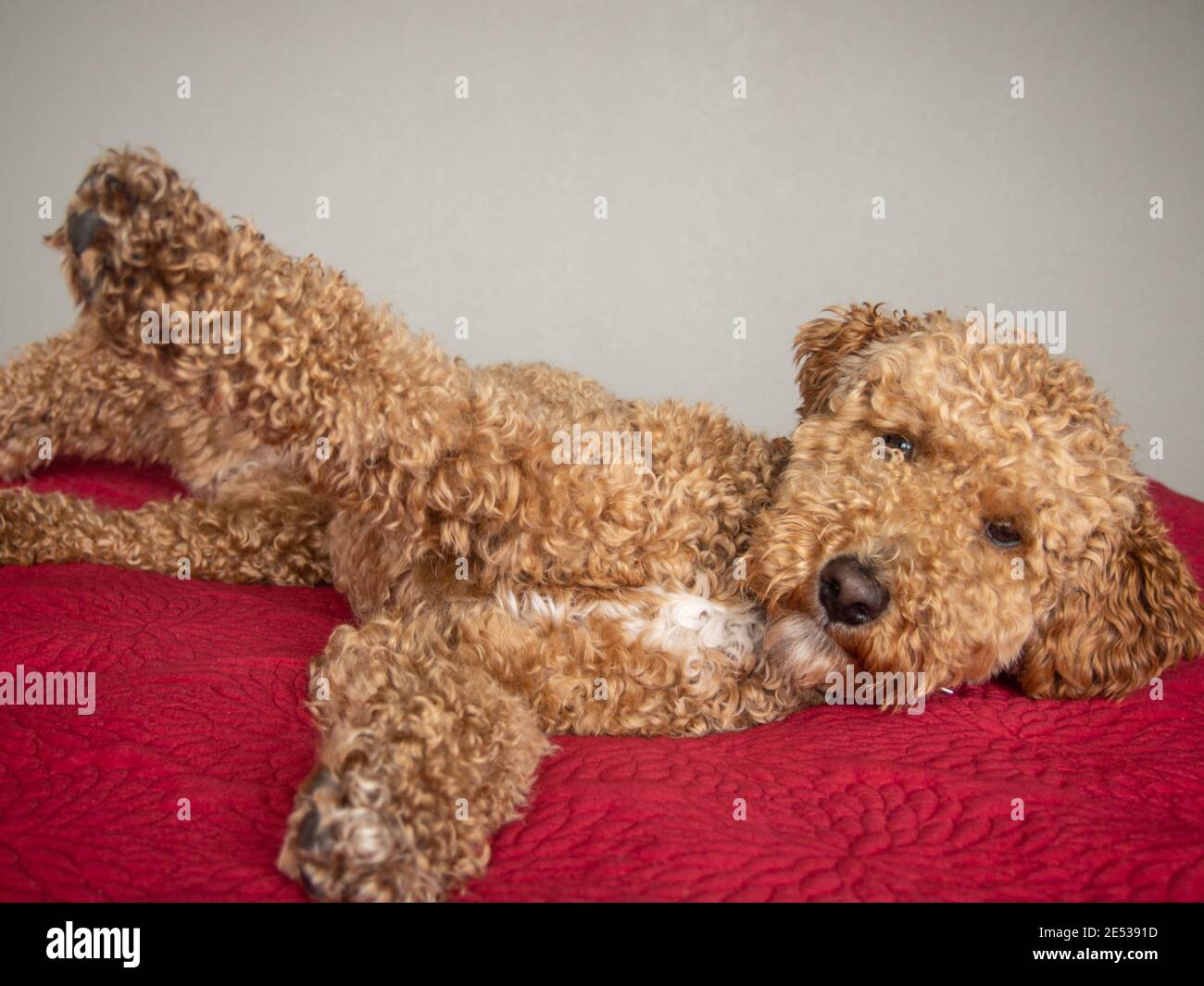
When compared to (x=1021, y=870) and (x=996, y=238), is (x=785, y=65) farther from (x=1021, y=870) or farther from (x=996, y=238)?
(x=1021, y=870)

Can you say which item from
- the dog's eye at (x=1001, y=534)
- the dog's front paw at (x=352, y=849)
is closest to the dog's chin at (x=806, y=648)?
the dog's eye at (x=1001, y=534)

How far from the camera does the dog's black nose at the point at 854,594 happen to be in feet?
6.53

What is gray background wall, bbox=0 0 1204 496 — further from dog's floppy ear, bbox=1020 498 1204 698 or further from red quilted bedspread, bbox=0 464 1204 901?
dog's floppy ear, bbox=1020 498 1204 698

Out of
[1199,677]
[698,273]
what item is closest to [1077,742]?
[1199,677]

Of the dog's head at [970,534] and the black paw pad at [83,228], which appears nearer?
the black paw pad at [83,228]

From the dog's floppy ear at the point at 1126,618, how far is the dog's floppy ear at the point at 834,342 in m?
0.63

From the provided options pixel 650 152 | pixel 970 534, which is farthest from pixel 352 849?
pixel 650 152

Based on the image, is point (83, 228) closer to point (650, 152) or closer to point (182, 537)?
point (182, 537)

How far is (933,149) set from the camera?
471 centimetres

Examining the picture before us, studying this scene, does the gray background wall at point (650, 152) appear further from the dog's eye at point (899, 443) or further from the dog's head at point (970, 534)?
the dog's eye at point (899, 443)

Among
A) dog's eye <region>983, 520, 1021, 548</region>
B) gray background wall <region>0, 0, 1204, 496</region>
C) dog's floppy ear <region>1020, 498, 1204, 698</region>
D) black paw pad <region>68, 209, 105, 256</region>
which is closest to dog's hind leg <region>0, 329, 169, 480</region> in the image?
gray background wall <region>0, 0, 1204, 496</region>

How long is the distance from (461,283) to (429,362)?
273cm

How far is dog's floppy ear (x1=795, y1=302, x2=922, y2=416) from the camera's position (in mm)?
2441

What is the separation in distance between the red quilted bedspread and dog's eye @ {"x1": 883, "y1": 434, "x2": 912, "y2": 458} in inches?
21.6
